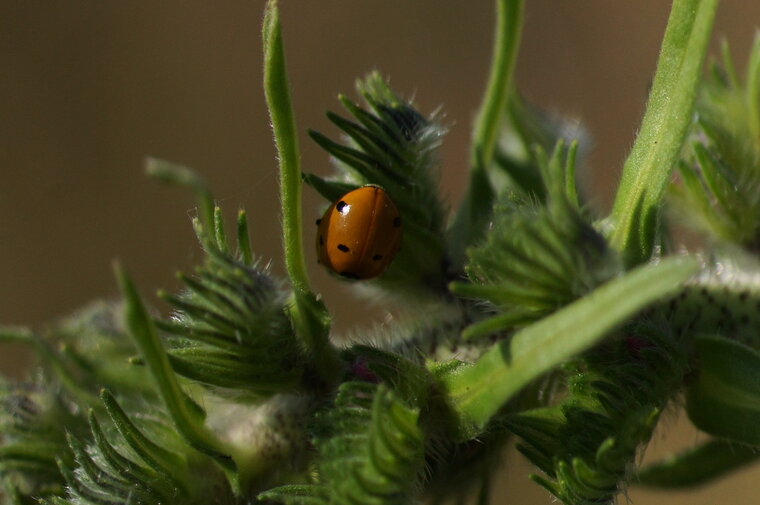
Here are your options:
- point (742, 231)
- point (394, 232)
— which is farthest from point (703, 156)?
point (394, 232)

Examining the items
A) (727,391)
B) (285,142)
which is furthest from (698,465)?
(285,142)

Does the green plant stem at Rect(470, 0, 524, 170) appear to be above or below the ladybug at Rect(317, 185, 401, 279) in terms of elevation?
above

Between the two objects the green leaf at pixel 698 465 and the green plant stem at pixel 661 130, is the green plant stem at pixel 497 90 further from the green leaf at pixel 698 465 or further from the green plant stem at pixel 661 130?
the green leaf at pixel 698 465

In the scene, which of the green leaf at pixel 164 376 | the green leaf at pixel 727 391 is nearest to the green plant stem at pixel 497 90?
the green leaf at pixel 727 391

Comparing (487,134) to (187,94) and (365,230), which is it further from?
(187,94)

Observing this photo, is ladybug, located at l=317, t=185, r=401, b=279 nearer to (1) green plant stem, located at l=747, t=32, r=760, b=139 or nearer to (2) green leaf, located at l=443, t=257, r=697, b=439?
(2) green leaf, located at l=443, t=257, r=697, b=439

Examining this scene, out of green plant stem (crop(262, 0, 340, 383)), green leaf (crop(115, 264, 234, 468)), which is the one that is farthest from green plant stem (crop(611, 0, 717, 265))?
green leaf (crop(115, 264, 234, 468))
